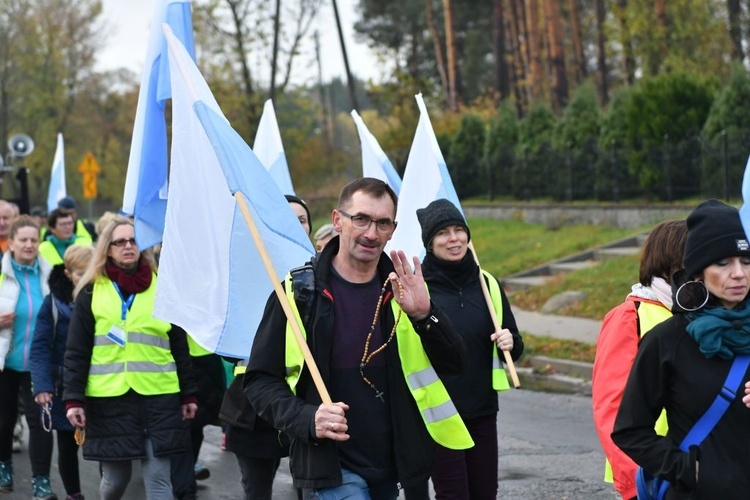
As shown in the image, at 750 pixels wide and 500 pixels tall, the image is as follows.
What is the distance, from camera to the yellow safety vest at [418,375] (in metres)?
4.39

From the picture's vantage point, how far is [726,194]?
21.2 meters

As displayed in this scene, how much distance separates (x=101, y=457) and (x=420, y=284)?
2.89 m

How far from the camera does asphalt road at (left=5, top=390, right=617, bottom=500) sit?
801 cm

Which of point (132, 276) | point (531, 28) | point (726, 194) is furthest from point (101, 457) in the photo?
point (531, 28)

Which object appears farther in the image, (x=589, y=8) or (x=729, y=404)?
(x=589, y=8)

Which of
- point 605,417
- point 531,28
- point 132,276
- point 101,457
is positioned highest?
point 531,28

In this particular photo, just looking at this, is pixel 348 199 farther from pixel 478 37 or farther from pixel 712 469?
pixel 478 37

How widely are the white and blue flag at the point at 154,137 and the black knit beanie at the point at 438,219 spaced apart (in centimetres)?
159

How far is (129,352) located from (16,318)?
2.50m

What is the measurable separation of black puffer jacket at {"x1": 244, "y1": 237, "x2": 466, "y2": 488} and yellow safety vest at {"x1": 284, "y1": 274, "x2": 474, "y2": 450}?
24 millimetres

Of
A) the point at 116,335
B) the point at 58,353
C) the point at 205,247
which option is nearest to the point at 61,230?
the point at 58,353

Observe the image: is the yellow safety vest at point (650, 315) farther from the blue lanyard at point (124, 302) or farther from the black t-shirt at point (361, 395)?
the blue lanyard at point (124, 302)

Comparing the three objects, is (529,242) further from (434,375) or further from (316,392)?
(316,392)

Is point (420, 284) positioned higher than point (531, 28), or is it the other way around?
point (531, 28)
